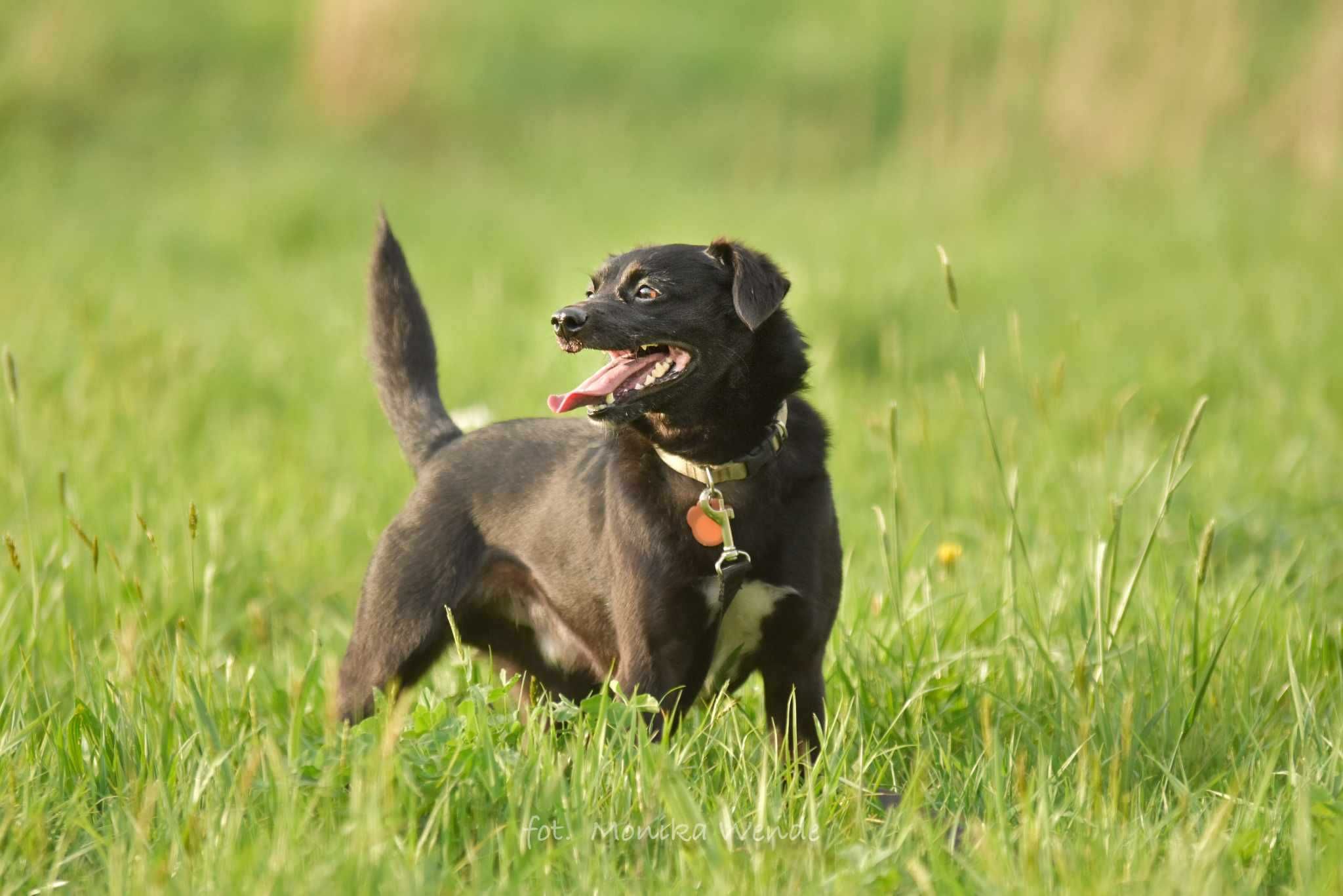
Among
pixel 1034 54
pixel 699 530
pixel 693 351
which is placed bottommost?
pixel 699 530

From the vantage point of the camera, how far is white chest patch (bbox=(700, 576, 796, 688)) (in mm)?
2773

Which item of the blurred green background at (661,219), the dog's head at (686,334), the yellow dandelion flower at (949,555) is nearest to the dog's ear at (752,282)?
the dog's head at (686,334)

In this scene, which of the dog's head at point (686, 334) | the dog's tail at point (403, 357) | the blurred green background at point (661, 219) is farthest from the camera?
the blurred green background at point (661, 219)

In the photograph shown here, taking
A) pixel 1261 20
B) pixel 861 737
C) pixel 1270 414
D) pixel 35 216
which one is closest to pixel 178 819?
pixel 861 737

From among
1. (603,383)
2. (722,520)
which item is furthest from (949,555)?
(603,383)

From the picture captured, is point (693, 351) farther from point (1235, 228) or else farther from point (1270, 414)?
point (1235, 228)

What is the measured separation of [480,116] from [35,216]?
4.48m

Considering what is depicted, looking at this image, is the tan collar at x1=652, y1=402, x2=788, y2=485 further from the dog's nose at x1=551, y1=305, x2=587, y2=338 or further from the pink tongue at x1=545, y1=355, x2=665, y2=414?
the dog's nose at x1=551, y1=305, x2=587, y2=338

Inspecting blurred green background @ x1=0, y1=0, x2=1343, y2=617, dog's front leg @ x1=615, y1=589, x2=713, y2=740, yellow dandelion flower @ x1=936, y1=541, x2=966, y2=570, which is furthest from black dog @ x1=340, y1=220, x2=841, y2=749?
yellow dandelion flower @ x1=936, y1=541, x2=966, y2=570

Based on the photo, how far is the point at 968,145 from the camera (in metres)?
9.78

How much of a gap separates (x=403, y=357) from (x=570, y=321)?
0.75 m

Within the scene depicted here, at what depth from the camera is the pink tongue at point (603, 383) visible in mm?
2783

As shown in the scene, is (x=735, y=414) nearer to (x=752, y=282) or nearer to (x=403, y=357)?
(x=752, y=282)

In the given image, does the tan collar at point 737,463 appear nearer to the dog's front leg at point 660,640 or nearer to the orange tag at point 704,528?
the orange tag at point 704,528
